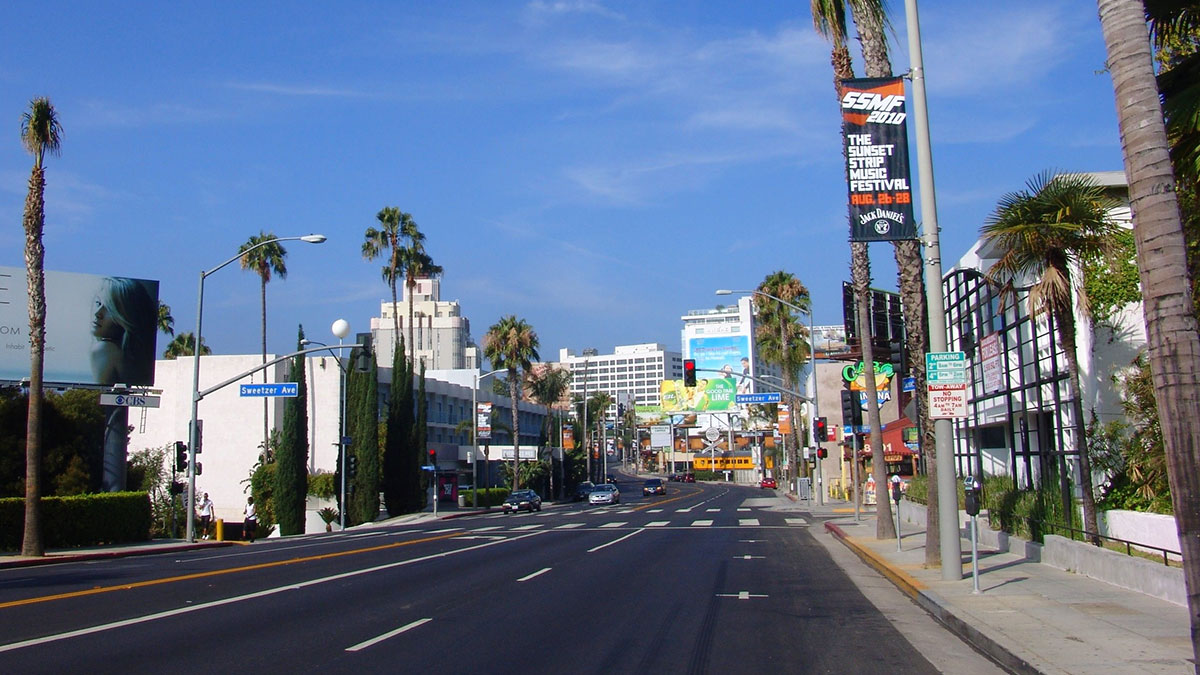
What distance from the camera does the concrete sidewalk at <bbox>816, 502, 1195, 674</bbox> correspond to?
923 centimetres

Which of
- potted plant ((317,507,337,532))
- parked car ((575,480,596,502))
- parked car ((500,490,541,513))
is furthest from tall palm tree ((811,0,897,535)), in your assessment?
parked car ((575,480,596,502))

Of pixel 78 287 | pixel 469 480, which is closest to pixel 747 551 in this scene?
pixel 78 287

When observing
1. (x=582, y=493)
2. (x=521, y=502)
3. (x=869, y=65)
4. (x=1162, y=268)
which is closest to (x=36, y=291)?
(x=869, y=65)

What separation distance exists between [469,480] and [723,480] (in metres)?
86.0

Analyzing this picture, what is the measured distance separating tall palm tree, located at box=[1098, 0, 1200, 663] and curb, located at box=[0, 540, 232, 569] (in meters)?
25.5

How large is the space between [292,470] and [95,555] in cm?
2122

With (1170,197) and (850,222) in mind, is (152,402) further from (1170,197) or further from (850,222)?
(1170,197)

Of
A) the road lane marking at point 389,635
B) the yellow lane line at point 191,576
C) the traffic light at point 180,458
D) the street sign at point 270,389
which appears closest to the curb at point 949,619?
the road lane marking at point 389,635

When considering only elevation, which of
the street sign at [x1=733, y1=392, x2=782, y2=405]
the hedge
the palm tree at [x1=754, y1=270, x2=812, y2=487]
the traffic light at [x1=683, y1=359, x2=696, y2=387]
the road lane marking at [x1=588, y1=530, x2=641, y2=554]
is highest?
the palm tree at [x1=754, y1=270, x2=812, y2=487]

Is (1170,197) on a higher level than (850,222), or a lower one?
lower

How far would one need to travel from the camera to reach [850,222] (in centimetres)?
1547

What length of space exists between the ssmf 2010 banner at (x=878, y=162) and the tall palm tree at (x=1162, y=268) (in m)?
7.28

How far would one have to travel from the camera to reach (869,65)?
17.9m

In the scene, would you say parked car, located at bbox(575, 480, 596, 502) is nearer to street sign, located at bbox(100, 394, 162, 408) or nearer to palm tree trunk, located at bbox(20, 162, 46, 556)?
street sign, located at bbox(100, 394, 162, 408)
